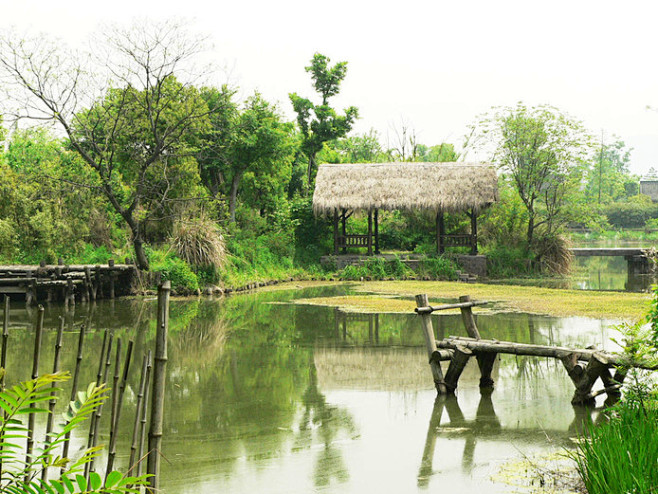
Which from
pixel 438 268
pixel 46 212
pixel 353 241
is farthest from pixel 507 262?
pixel 46 212

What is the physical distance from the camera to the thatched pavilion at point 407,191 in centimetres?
2695

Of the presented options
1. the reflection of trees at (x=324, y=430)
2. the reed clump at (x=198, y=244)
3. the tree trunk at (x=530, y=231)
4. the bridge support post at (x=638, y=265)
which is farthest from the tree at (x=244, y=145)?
the reflection of trees at (x=324, y=430)

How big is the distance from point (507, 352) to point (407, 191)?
1947 cm

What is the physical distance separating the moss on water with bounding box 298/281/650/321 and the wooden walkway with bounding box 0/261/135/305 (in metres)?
4.67

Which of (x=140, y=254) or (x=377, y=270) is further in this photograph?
(x=377, y=270)

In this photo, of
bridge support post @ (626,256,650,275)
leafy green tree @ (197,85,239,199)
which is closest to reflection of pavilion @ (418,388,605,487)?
leafy green tree @ (197,85,239,199)

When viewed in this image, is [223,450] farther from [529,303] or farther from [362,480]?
[529,303]

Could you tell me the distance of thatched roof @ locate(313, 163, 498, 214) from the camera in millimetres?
26906

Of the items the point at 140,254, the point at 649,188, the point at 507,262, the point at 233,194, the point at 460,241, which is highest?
the point at 649,188

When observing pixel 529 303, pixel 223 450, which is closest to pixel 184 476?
pixel 223 450

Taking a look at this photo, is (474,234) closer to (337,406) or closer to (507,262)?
(507,262)

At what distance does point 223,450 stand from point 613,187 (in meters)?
77.0

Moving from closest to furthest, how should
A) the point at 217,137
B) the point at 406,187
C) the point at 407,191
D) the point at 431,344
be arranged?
the point at 431,344 → the point at 217,137 → the point at 407,191 → the point at 406,187

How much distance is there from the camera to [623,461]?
4305 mm
